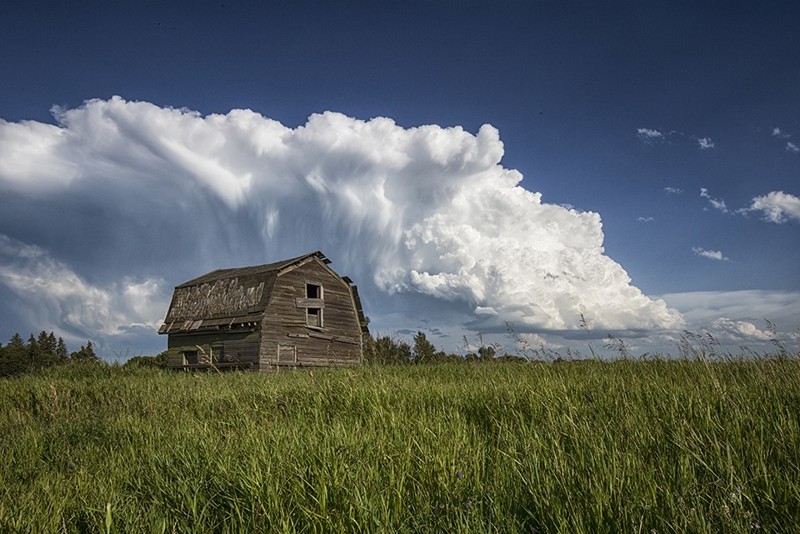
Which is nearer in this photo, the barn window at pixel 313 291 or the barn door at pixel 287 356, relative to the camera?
the barn door at pixel 287 356

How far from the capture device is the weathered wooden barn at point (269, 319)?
25906 mm

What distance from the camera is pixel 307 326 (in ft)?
90.4

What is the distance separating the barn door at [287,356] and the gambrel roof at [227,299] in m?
2.18

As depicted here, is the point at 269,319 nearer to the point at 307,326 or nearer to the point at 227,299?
the point at 307,326

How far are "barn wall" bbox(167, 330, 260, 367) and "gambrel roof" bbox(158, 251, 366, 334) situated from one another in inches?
22.1

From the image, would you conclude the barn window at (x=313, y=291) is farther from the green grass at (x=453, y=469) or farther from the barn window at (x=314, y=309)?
the green grass at (x=453, y=469)

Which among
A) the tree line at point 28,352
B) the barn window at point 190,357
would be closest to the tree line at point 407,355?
the barn window at point 190,357

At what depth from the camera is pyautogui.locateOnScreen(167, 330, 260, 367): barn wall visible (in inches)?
1014

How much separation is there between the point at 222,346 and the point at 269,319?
385cm

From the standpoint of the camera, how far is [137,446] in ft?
16.3

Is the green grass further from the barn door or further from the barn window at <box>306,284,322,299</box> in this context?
the barn window at <box>306,284,322,299</box>

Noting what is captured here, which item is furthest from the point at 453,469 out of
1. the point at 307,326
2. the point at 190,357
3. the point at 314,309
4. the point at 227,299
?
the point at 190,357

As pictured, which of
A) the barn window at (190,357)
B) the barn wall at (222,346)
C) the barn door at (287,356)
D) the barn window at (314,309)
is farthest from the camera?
the barn window at (190,357)

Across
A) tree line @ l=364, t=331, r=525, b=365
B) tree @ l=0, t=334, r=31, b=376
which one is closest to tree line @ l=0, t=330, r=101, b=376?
tree @ l=0, t=334, r=31, b=376
